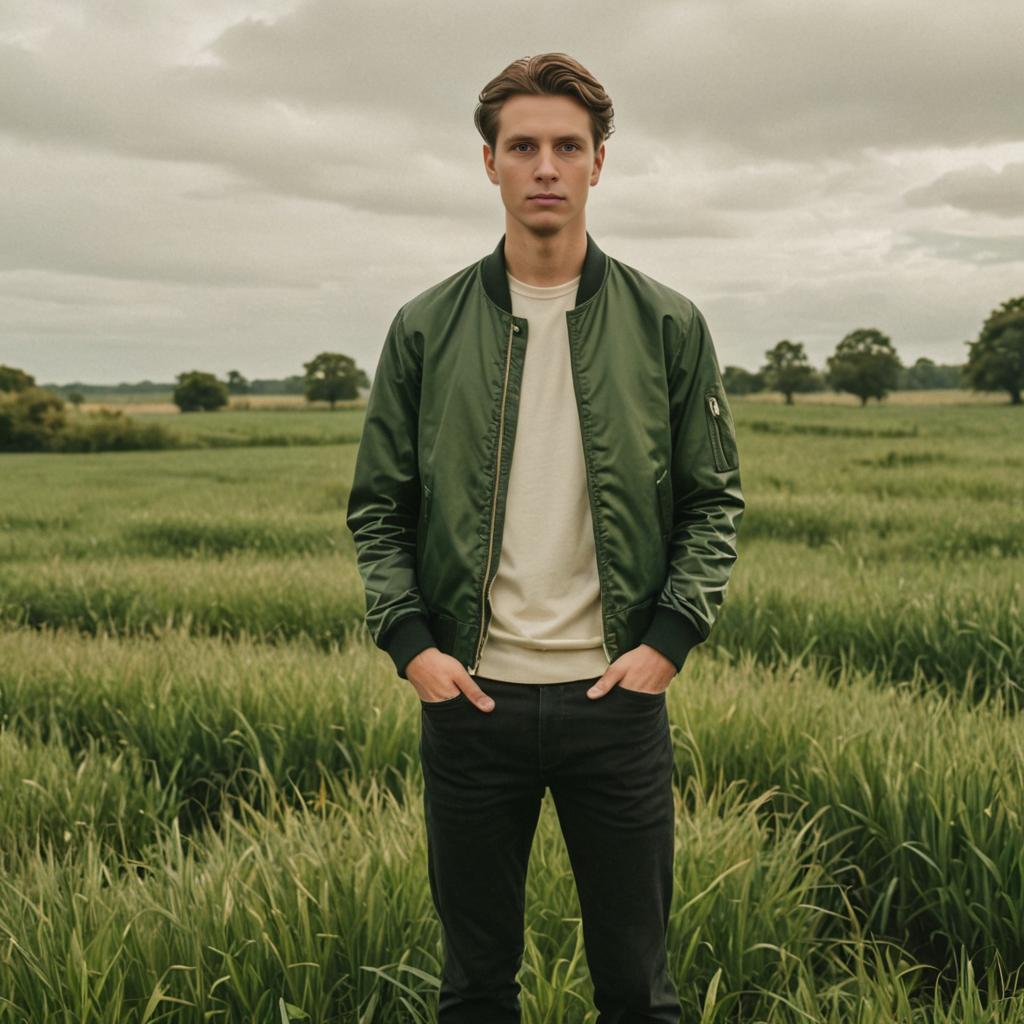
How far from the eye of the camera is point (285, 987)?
2316mm

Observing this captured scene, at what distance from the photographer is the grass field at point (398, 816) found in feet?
7.68

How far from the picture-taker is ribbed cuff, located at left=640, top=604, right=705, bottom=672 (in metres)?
1.88

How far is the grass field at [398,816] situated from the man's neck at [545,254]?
1554 millimetres

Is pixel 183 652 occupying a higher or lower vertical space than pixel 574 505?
lower

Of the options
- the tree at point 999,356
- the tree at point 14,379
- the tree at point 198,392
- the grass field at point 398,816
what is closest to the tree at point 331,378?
the tree at point 198,392

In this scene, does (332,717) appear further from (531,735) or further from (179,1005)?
(531,735)

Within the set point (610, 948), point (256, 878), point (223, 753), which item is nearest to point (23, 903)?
point (256, 878)

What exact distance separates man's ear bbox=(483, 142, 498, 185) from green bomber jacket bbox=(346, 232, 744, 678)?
0.49 feet

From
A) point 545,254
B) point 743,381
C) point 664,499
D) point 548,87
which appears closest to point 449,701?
point 664,499

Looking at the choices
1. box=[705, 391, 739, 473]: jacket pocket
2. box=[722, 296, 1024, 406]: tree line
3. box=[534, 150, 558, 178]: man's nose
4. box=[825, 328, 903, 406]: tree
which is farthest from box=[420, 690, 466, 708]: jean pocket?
box=[825, 328, 903, 406]: tree

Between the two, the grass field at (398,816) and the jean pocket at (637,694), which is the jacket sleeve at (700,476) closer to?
the jean pocket at (637,694)

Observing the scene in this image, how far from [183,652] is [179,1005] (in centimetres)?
288

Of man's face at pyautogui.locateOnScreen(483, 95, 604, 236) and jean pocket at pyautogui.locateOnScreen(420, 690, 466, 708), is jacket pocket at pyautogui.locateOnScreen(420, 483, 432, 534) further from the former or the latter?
man's face at pyautogui.locateOnScreen(483, 95, 604, 236)

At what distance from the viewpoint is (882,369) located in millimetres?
83125
